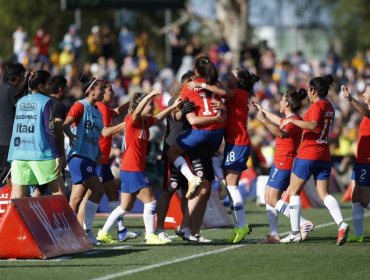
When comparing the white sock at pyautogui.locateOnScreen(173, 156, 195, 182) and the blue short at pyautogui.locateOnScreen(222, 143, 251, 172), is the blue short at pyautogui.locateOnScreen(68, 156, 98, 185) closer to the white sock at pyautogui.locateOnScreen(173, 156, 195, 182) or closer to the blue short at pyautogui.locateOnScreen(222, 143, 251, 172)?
the white sock at pyautogui.locateOnScreen(173, 156, 195, 182)

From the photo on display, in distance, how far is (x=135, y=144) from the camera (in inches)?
563

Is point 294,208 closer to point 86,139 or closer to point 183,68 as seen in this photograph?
point 86,139

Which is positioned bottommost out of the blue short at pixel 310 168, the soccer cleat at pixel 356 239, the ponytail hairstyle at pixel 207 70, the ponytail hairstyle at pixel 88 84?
the soccer cleat at pixel 356 239

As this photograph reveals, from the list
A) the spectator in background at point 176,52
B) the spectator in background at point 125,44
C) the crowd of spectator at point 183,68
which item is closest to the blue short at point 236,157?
the crowd of spectator at point 183,68

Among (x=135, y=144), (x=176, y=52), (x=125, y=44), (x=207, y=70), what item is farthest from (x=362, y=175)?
(x=176, y=52)

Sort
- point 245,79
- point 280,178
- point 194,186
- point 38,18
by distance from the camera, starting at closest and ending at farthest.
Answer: point 194,186
point 245,79
point 280,178
point 38,18

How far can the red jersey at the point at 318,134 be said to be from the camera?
565 inches

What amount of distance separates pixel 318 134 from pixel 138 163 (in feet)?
7.00

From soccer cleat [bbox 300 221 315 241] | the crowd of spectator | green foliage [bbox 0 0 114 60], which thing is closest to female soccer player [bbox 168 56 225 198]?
soccer cleat [bbox 300 221 315 241]

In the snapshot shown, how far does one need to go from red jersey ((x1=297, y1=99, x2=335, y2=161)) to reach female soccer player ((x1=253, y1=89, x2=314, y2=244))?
24cm

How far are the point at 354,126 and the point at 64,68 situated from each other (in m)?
Result: 8.33

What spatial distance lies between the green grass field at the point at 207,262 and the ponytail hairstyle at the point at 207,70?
1.92 m

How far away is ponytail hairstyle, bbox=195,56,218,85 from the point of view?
47.1 feet

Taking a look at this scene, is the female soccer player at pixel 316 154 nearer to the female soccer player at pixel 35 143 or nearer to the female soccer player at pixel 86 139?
the female soccer player at pixel 86 139
